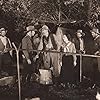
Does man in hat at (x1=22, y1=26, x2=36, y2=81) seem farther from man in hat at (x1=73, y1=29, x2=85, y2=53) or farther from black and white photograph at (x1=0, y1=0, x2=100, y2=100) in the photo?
man in hat at (x1=73, y1=29, x2=85, y2=53)

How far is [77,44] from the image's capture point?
809cm

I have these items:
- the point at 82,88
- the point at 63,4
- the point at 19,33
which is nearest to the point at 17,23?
the point at 19,33

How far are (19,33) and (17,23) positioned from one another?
0.26 m

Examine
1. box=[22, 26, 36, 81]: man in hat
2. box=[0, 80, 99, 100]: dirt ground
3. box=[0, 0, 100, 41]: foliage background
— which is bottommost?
box=[0, 80, 99, 100]: dirt ground

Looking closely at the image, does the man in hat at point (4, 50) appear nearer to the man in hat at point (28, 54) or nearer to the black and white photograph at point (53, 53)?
the black and white photograph at point (53, 53)

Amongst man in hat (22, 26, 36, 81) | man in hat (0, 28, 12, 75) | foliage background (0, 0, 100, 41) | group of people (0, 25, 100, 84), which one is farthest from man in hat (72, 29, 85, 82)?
man in hat (0, 28, 12, 75)

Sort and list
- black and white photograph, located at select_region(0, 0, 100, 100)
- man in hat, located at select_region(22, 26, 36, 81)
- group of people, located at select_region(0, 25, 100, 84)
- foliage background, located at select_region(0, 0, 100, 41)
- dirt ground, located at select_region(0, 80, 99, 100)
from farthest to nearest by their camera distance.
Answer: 1. foliage background, located at select_region(0, 0, 100, 41)
2. man in hat, located at select_region(22, 26, 36, 81)
3. group of people, located at select_region(0, 25, 100, 84)
4. black and white photograph, located at select_region(0, 0, 100, 100)
5. dirt ground, located at select_region(0, 80, 99, 100)

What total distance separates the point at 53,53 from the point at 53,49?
0.12m

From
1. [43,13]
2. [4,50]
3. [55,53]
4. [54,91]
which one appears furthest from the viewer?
[43,13]

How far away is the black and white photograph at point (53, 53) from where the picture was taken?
768 cm

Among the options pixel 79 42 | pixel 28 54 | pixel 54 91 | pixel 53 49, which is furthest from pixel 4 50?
pixel 79 42

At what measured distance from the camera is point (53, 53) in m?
8.05

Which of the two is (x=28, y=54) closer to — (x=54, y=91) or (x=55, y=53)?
(x=55, y=53)

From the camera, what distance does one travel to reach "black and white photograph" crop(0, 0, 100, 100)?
768 cm
